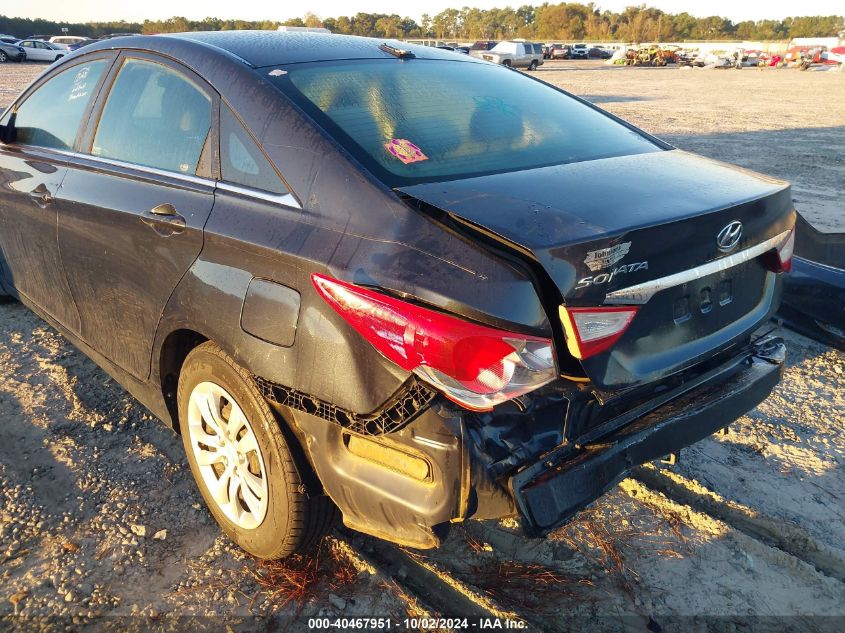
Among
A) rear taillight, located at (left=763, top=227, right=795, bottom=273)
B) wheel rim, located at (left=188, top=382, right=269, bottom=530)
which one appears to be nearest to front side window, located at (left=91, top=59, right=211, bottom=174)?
wheel rim, located at (left=188, top=382, right=269, bottom=530)

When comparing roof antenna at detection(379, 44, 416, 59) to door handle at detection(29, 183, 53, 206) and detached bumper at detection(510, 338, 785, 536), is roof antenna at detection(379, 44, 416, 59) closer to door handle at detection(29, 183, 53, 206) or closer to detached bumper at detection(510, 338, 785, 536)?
door handle at detection(29, 183, 53, 206)

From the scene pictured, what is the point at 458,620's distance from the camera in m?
2.13

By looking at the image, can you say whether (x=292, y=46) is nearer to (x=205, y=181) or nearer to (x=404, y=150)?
(x=205, y=181)

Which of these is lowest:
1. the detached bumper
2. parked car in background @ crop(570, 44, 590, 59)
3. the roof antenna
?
parked car in background @ crop(570, 44, 590, 59)

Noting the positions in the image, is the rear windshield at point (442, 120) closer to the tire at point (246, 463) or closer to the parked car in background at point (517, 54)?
the tire at point (246, 463)

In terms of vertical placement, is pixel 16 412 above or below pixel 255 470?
below

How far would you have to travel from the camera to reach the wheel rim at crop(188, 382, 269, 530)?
224cm

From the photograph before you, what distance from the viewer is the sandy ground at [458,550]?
2.20 metres

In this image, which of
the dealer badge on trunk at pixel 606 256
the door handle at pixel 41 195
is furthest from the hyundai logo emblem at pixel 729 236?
the door handle at pixel 41 195

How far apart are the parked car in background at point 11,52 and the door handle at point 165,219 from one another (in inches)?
1610

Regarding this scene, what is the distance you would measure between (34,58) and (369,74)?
4255cm

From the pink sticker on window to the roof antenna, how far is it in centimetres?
83

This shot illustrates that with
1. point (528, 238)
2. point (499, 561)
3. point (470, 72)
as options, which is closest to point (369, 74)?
point (470, 72)

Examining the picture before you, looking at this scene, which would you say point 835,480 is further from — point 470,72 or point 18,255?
point 18,255
